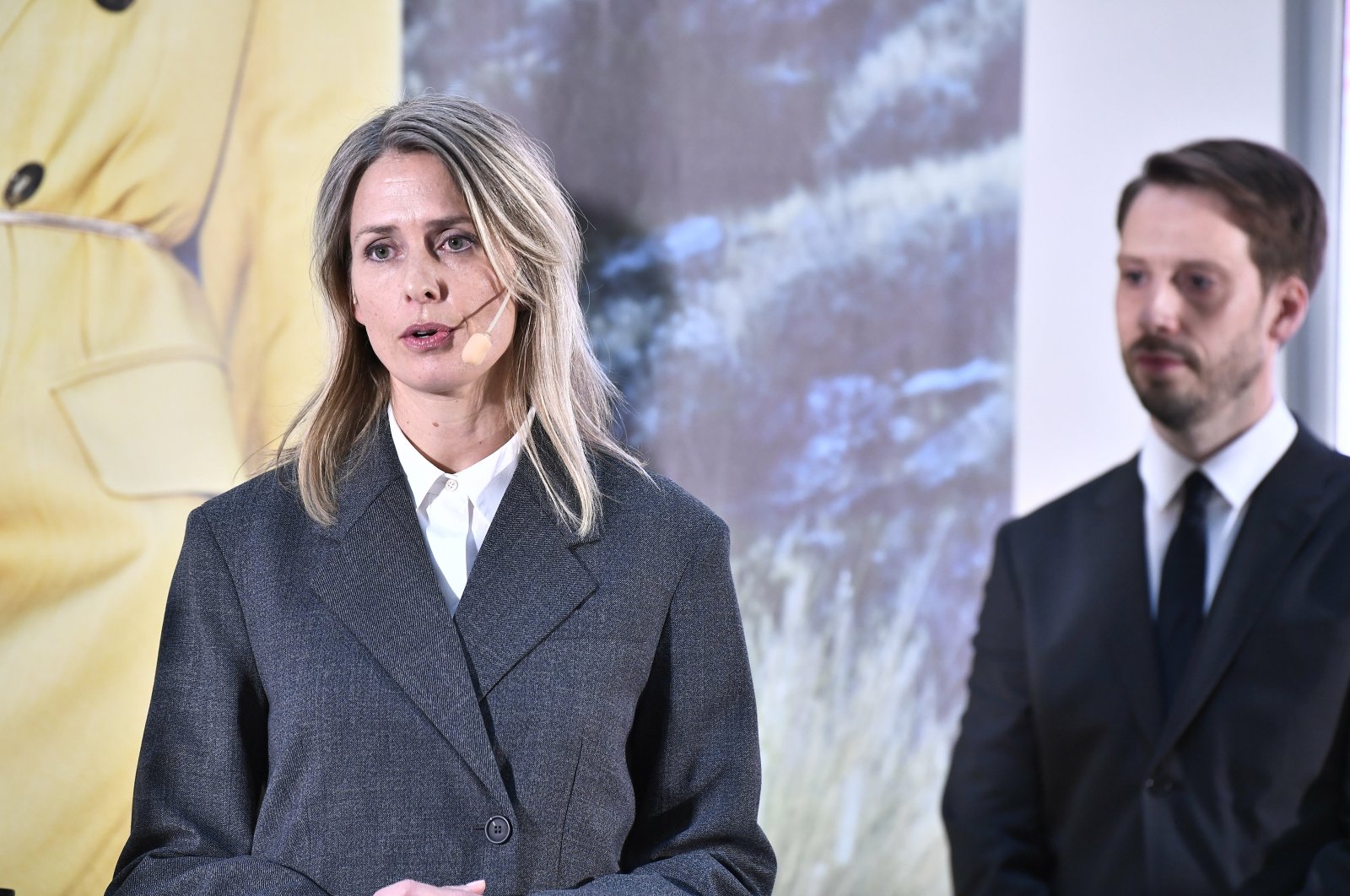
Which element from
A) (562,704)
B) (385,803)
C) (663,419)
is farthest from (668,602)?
(663,419)

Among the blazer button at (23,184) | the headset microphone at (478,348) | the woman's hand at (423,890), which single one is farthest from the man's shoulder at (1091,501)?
the blazer button at (23,184)

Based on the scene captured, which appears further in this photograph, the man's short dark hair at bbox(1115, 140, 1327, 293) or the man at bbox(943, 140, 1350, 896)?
the man's short dark hair at bbox(1115, 140, 1327, 293)

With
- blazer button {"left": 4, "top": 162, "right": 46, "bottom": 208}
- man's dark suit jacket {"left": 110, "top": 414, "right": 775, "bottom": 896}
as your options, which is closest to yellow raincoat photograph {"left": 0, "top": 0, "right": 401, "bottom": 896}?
blazer button {"left": 4, "top": 162, "right": 46, "bottom": 208}

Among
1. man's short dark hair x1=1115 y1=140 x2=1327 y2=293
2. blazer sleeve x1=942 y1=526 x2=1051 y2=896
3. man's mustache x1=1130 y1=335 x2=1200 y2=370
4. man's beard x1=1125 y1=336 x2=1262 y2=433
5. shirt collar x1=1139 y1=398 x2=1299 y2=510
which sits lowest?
blazer sleeve x1=942 y1=526 x2=1051 y2=896

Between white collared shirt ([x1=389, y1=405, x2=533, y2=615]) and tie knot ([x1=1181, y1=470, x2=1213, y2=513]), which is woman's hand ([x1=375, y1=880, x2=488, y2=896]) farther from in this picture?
tie knot ([x1=1181, y1=470, x2=1213, y2=513])

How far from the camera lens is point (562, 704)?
1310 mm

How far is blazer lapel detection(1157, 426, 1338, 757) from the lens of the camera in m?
1.79

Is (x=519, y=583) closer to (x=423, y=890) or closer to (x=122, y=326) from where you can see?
(x=423, y=890)

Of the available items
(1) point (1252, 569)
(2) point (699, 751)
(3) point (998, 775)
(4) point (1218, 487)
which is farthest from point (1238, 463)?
(2) point (699, 751)

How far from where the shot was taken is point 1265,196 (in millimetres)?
1947

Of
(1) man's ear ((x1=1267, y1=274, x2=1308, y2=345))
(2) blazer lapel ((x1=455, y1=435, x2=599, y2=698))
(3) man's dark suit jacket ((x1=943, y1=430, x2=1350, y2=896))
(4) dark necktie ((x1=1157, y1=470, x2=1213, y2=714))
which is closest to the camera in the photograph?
(2) blazer lapel ((x1=455, y1=435, x2=599, y2=698))

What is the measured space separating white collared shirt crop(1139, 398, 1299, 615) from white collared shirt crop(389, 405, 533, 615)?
97 centimetres

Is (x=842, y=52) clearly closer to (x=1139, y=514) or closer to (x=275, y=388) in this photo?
(x=1139, y=514)

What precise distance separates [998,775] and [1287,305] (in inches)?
30.9
